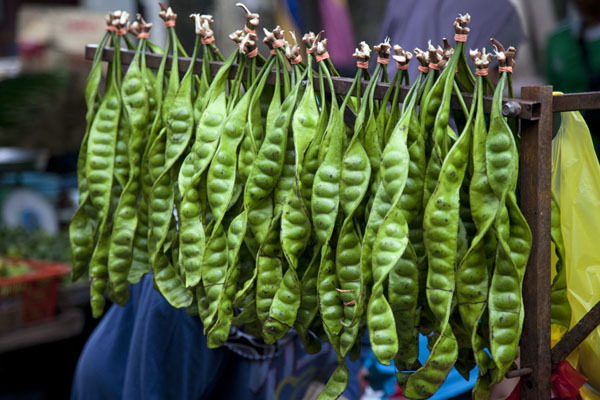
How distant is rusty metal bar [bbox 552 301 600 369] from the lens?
1178 millimetres

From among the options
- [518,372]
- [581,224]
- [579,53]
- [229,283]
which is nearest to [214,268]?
[229,283]

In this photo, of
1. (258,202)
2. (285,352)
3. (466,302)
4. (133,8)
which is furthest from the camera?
(133,8)

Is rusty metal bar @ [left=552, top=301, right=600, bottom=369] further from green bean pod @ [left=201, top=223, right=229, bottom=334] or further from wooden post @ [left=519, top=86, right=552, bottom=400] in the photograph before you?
→ green bean pod @ [left=201, top=223, right=229, bottom=334]

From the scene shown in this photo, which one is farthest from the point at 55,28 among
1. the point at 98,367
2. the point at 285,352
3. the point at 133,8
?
the point at 285,352

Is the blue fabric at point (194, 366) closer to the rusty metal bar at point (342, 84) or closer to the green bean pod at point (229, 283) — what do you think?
the green bean pod at point (229, 283)

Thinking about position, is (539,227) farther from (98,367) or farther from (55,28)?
(55,28)

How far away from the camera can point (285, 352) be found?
1819mm

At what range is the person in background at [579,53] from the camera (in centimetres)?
310

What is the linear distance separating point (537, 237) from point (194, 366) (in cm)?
106

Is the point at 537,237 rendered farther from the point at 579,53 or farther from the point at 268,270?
the point at 579,53

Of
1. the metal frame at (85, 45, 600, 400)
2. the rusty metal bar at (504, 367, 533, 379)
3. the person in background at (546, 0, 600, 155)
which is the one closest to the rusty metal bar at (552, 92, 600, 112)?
the metal frame at (85, 45, 600, 400)

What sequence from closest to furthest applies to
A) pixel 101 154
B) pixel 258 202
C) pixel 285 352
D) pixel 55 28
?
1. pixel 258 202
2. pixel 101 154
3. pixel 285 352
4. pixel 55 28

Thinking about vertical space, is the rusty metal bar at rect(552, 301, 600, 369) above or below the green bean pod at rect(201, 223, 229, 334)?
below

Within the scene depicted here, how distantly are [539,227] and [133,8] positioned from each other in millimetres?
4532
